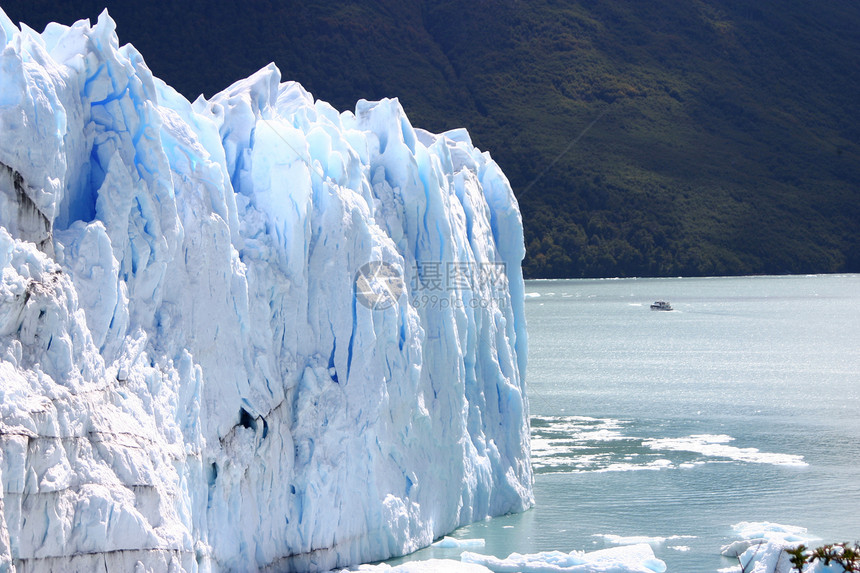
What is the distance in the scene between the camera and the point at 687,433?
22547 mm

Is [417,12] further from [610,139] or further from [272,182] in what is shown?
[272,182]

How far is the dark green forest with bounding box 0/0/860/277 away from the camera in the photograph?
78500mm

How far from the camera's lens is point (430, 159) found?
13.4m

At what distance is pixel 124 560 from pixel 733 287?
76.4 metres

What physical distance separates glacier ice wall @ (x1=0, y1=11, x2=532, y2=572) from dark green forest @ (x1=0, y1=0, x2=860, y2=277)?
60678 millimetres

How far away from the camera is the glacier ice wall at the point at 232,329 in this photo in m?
7.75

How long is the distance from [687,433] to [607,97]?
67236 millimetres

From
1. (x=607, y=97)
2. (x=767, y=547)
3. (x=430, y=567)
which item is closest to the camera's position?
(x=430, y=567)

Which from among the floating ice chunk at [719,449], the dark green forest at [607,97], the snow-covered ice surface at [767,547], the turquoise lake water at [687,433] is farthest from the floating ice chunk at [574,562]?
the dark green forest at [607,97]

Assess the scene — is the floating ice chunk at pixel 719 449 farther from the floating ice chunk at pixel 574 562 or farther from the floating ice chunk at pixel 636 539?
the floating ice chunk at pixel 574 562

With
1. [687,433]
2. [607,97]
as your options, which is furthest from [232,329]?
[607,97]

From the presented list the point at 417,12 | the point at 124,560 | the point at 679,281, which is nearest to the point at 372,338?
the point at 124,560

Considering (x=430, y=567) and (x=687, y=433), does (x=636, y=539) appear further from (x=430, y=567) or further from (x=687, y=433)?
(x=687, y=433)

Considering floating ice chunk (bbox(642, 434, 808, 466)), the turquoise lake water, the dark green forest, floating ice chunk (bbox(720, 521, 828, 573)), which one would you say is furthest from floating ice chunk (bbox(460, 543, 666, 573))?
the dark green forest
